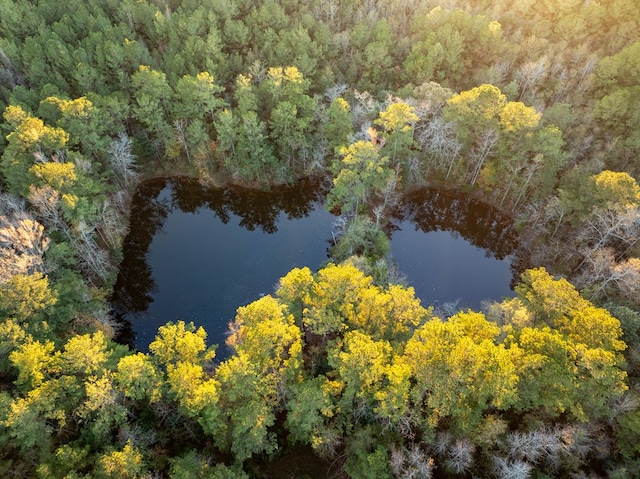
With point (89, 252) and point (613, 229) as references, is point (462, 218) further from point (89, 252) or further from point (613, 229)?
point (89, 252)

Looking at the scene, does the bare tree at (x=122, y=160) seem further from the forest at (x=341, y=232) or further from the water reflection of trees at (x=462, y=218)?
the water reflection of trees at (x=462, y=218)

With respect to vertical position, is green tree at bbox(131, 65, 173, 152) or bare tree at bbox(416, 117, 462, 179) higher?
green tree at bbox(131, 65, 173, 152)

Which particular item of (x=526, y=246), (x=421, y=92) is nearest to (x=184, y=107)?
(x=421, y=92)

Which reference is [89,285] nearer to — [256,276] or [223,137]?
[256,276]

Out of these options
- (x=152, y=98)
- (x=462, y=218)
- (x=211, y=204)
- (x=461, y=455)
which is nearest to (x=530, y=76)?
(x=462, y=218)

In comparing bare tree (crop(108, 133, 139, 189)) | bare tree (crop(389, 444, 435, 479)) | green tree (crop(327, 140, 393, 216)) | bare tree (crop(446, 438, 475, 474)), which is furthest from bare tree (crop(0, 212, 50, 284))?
bare tree (crop(446, 438, 475, 474))

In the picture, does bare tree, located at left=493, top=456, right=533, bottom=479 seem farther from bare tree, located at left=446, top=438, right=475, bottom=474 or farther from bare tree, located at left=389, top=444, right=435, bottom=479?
bare tree, located at left=389, top=444, right=435, bottom=479
